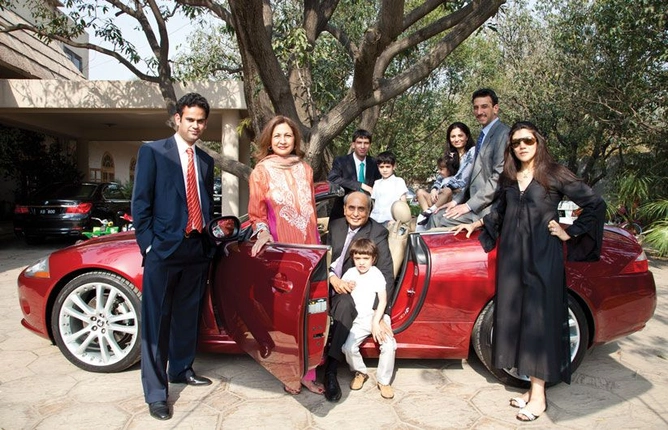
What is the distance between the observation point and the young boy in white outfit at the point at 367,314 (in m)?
3.04

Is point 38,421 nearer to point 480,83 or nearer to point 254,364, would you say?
point 254,364

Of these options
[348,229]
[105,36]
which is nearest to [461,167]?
[348,229]

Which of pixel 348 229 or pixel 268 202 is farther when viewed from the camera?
pixel 348 229

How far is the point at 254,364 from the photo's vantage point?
3543 millimetres

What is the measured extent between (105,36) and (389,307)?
26.7 feet

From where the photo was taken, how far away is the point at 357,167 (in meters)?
4.55

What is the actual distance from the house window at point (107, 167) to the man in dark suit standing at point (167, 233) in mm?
18057

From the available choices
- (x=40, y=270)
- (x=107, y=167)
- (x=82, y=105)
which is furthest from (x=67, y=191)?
(x=107, y=167)

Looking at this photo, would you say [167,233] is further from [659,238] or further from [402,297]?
[659,238]

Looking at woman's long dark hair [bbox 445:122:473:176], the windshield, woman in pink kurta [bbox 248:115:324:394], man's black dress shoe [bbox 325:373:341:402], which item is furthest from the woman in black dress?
the windshield

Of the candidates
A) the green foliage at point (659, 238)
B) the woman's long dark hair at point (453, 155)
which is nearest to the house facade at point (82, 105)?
the woman's long dark hair at point (453, 155)

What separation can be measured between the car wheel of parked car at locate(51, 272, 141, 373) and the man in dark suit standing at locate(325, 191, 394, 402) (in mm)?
1306

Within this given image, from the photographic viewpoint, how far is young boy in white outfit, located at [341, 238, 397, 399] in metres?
3.04

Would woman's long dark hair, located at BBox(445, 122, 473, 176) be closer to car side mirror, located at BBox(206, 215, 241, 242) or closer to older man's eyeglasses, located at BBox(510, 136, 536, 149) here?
older man's eyeglasses, located at BBox(510, 136, 536, 149)
